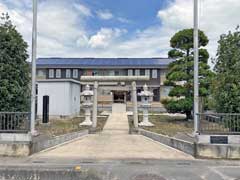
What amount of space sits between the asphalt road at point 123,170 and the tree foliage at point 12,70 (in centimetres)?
289

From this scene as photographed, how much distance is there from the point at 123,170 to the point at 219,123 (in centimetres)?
389

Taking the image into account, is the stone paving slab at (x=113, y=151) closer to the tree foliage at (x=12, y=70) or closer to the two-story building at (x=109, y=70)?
the tree foliage at (x=12, y=70)

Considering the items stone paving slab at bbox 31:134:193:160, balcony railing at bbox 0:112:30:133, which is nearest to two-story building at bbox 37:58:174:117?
stone paving slab at bbox 31:134:193:160

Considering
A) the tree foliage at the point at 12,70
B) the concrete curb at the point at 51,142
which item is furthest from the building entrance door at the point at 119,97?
the tree foliage at the point at 12,70

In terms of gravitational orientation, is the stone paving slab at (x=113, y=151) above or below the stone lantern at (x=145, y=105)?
below

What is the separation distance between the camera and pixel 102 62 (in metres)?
39.8

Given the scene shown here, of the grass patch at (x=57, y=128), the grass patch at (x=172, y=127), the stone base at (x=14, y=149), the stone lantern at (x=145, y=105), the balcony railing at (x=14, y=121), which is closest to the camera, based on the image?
the stone base at (x=14, y=149)

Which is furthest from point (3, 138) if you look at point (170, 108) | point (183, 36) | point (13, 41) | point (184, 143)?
point (183, 36)

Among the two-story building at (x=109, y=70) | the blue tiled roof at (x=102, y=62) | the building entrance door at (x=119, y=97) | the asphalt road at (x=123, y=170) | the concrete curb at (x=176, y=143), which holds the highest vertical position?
the blue tiled roof at (x=102, y=62)

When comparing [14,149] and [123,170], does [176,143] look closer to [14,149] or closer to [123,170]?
[123,170]

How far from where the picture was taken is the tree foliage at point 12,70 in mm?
9766

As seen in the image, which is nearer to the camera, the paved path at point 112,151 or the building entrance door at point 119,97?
the paved path at point 112,151

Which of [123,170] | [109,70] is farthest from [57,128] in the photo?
[109,70]

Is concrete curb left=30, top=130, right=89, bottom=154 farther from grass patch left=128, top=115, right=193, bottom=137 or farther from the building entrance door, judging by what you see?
the building entrance door
